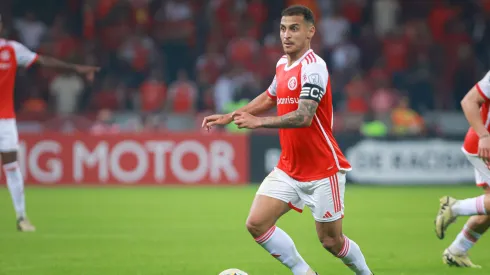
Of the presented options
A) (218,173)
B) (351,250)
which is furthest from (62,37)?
(351,250)

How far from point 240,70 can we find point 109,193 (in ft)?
16.3

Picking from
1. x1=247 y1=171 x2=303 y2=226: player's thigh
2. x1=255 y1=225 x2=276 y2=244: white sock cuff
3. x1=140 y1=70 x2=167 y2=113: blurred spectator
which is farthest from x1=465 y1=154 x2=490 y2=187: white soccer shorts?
x1=140 y1=70 x2=167 y2=113: blurred spectator

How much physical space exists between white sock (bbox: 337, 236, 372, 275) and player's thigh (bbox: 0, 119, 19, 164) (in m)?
5.34

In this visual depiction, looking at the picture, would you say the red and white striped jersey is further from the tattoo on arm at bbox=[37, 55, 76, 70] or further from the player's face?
the tattoo on arm at bbox=[37, 55, 76, 70]

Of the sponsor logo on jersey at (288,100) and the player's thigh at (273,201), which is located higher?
Result: the sponsor logo on jersey at (288,100)

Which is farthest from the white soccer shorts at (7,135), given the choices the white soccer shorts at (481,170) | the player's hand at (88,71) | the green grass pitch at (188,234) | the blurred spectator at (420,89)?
the blurred spectator at (420,89)

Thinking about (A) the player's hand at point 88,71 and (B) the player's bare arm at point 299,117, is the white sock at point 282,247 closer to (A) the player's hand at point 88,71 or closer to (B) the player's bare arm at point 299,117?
(B) the player's bare arm at point 299,117

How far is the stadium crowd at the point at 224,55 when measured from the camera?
19.2 m

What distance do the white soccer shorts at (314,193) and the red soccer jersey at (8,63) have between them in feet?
16.4

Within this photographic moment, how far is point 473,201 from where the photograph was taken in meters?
7.74

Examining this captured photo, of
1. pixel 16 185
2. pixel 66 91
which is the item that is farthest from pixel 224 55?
pixel 16 185

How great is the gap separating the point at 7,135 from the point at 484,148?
589cm

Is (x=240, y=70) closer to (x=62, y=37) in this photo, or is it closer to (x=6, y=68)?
(x=62, y=37)

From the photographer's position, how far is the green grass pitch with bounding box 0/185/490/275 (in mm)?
8078
